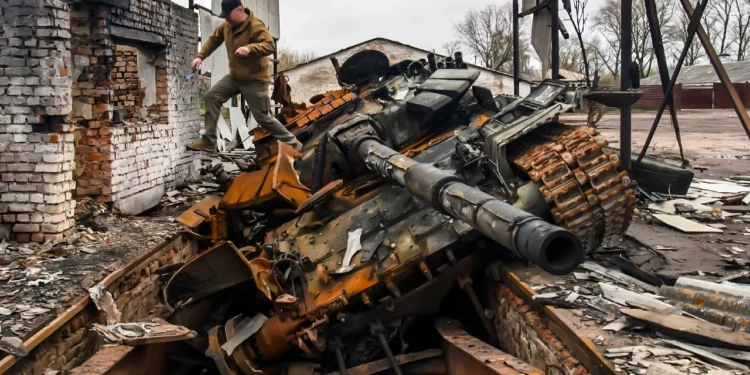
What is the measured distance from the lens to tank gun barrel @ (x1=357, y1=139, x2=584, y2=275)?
3.47 meters

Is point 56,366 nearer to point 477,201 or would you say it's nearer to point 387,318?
point 387,318

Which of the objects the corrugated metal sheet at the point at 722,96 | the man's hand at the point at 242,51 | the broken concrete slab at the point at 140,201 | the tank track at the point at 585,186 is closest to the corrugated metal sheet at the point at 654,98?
the corrugated metal sheet at the point at 722,96

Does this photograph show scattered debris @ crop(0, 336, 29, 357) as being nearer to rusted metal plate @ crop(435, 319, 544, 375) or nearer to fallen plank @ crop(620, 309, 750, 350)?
rusted metal plate @ crop(435, 319, 544, 375)

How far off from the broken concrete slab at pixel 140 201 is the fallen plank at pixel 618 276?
543cm

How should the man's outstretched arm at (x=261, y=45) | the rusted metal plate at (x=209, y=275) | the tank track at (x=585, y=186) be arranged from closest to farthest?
the tank track at (x=585, y=186)
the rusted metal plate at (x=209, y=275)
the man's outstretched arm at (x=261, y=45)

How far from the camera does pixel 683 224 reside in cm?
725

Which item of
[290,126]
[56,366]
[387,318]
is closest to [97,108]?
[290,126]

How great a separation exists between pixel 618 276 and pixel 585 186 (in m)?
0.81

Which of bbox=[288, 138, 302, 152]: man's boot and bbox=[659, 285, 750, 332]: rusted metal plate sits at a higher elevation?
bbox=[288, 138, 302, 152]: man's boot

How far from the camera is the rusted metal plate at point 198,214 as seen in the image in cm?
761

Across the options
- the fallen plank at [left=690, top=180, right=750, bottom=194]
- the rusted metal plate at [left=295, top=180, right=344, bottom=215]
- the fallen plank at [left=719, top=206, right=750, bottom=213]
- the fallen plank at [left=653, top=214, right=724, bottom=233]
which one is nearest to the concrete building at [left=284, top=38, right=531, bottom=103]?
the fallen plank at [left=690, top=180, right=750, bottom=194]

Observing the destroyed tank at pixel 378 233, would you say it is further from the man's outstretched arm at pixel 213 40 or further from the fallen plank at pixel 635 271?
the man's outstretched arm at pixel 213 40

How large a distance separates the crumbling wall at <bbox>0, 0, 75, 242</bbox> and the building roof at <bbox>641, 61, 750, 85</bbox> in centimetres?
4194

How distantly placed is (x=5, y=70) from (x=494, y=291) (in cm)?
486
